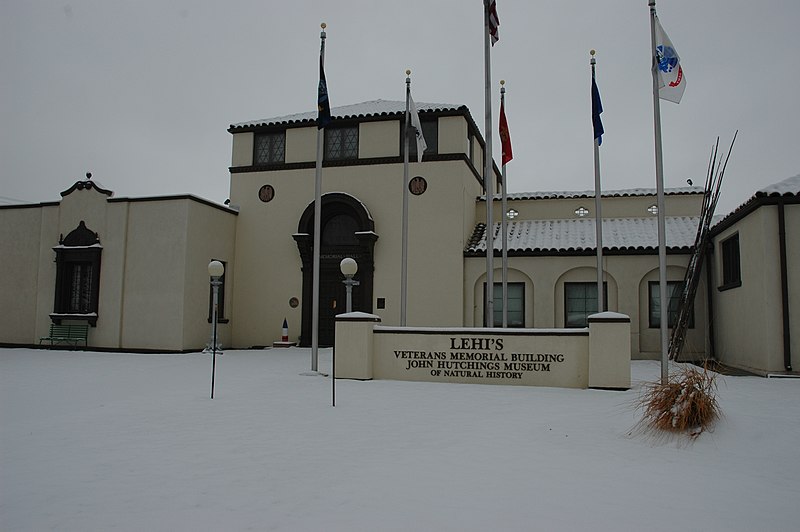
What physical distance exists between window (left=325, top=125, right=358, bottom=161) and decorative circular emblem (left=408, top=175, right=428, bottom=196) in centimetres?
242

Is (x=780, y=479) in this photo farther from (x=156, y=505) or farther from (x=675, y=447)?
(x=156, y=505)

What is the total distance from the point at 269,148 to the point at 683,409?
60.7 ft

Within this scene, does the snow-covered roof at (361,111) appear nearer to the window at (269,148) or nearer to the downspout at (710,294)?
the window at (269,148)

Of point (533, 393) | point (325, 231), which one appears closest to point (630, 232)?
point (325, 231)

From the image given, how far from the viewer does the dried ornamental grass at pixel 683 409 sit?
7.39 meters

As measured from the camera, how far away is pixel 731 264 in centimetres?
1641

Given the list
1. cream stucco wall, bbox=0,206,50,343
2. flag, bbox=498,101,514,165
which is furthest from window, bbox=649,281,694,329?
cream stucco wall, bbox=0,206,50,343

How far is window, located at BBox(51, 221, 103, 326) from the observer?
→ 20.6 m

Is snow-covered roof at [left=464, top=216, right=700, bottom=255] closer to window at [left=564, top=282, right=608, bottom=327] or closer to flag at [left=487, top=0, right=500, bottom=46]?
window at [left=564, top=282, right=608, bottom=327]

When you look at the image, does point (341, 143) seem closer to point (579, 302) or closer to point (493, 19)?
point (493, 19)

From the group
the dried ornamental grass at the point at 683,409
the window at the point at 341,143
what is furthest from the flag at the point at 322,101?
the dried ornamental grass at the point at 683,409

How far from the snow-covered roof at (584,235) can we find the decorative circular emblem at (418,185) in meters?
2.40

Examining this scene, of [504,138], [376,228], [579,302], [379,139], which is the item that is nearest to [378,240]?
[376,228]

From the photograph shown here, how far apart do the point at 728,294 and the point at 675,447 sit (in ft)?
35.4
